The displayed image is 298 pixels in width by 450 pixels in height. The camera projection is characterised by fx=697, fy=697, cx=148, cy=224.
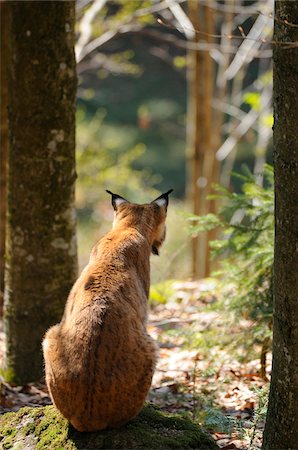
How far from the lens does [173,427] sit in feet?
15.5

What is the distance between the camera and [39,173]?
20.5 ft

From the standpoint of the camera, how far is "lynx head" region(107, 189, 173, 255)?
5.52 m

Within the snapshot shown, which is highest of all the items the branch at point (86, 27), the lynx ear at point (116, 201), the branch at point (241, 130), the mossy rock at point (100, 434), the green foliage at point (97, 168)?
the branch at point (86, 27)

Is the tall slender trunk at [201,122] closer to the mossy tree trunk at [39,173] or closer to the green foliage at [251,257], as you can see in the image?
the green foliage at [251,257]

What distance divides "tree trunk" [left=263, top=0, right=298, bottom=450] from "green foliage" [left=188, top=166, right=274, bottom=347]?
6.67 ft

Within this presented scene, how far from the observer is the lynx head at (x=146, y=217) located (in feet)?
18.1

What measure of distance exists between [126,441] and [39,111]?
310 cm

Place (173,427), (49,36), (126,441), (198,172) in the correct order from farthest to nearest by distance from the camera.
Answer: (198,172) < (49,36) < (173,427) < (126,441)

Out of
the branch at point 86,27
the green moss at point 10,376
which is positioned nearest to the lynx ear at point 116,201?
the green moss at point 10,376

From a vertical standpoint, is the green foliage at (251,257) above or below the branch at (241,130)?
below

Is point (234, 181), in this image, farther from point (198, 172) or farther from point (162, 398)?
point (162, 398)

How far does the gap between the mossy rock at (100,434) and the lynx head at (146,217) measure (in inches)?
54.7

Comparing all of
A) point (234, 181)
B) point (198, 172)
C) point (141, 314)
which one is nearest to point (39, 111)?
point (141, 314)

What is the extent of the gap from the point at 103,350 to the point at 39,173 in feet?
7.92
